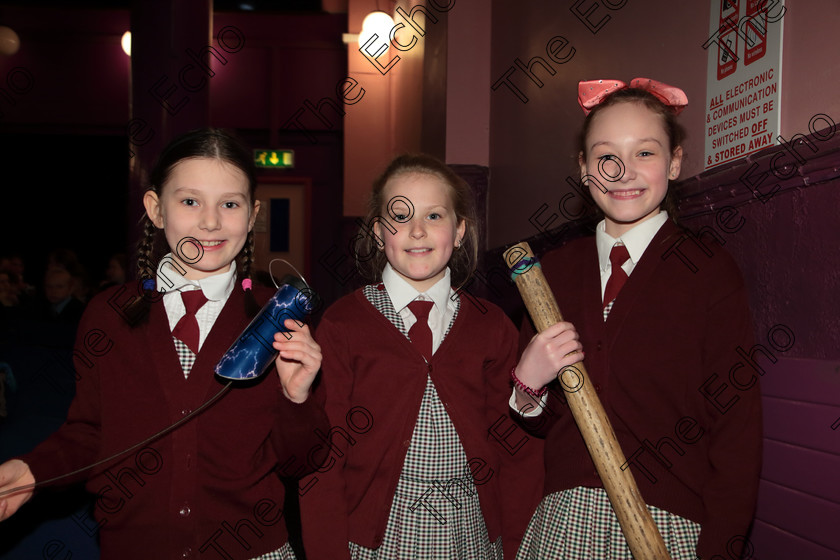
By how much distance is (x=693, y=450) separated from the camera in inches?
55.9

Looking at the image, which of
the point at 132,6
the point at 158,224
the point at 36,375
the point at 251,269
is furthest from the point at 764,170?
the point at 132,6

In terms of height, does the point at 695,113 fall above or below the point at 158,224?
above

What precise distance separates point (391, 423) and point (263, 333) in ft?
1.44

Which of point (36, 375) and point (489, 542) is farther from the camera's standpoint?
point (36, 375)

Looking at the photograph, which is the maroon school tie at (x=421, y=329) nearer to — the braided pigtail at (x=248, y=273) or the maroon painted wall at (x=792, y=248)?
the braided pigtail at (x=248, y=273)

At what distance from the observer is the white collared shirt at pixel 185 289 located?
1.55 meters

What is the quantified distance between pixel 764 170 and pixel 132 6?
402 cm

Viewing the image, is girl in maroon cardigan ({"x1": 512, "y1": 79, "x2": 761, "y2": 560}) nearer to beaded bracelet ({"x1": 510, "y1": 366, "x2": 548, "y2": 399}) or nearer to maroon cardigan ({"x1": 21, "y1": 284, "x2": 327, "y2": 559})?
beaded bracelet ({"x1": 510, "y1": 366, "x2": 548, "y2": 399})

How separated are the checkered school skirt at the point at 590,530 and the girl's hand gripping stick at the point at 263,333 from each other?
2.24 feet

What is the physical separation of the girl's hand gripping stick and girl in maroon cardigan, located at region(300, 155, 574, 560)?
33 cm

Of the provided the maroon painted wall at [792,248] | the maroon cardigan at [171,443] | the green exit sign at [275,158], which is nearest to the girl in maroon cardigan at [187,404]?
the maroon cardigan at [171,443]

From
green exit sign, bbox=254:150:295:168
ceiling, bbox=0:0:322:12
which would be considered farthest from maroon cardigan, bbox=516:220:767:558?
ceiling, bbox=0:0:322:12

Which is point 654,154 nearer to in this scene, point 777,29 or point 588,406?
point 777,29

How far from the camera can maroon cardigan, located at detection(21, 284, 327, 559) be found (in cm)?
142
